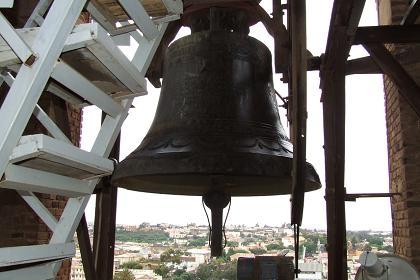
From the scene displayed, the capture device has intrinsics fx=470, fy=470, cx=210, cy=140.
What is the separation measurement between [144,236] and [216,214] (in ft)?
6.92

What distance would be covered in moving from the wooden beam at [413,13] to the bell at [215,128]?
1105mm

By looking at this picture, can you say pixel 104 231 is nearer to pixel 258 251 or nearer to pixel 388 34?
pixel 258 251

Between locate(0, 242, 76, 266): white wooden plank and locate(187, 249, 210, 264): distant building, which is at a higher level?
locate(0, 242, 76, 266): white wooden plank

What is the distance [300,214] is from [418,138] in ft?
4.72

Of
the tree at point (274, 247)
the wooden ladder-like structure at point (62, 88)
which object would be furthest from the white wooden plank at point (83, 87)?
the tree at point (274, 247)

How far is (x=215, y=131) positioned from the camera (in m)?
1.88

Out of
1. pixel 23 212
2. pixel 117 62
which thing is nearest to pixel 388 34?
pixel 117 62

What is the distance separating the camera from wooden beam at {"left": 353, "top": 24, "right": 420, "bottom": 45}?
2.60 meters

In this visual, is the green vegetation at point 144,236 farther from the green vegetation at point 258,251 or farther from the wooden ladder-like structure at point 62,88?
the wooden ladder-like structure at point 62,88

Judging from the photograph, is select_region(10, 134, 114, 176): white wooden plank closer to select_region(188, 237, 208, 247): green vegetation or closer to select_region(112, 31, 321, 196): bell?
select_region(112, 31, 321, 196): bell

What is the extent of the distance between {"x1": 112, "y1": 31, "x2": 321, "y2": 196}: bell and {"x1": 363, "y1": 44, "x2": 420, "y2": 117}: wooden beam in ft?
2.77

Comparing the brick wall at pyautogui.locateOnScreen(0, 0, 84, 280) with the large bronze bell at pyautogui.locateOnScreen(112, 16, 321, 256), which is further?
the brick wall at pyautogui.locateOnScreen(0, 0, 84, 280)

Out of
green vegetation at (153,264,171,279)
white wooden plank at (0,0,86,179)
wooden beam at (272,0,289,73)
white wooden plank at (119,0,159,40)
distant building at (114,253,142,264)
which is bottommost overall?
green vegetation at (153,264,171,279)

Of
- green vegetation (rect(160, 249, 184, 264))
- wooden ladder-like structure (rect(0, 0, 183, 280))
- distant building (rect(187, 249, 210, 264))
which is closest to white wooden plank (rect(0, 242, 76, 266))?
wooden ladder-like structure (rect(0, 0, 183, 280))
